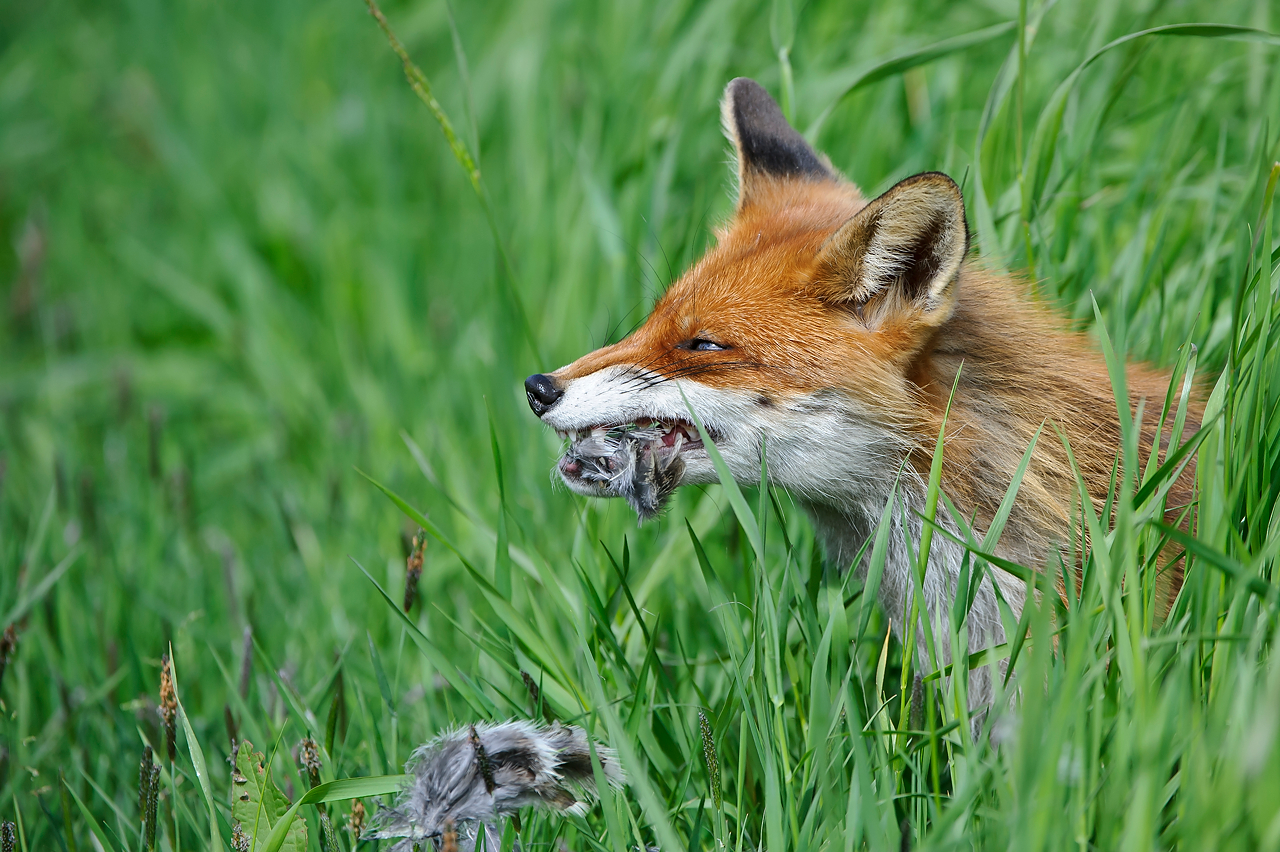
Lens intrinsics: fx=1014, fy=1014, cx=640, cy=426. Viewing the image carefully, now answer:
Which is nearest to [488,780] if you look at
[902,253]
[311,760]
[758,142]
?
[311,760]

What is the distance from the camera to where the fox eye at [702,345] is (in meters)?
3.37

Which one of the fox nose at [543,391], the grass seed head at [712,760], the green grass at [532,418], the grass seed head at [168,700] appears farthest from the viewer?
the fox nose at [543,391]

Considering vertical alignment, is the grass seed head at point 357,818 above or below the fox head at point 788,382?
below

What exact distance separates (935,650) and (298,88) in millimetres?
8233

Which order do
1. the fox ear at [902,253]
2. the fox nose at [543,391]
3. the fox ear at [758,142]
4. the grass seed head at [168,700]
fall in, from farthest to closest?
the fox ear at [758,142] < the fox nose at [543,391] < the fox ear at [902,253] < the grass seed head at [168,700]

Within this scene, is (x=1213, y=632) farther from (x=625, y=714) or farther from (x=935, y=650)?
(x=625, y=714)

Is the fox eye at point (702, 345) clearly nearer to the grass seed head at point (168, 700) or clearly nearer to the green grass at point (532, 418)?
the green grass at point (532, 418)

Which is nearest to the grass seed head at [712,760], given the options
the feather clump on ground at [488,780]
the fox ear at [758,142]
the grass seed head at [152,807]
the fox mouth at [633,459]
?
the feather clump on ground at [488,780]

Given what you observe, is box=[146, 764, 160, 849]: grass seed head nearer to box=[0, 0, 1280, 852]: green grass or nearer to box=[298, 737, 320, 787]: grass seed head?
box=[0, 0, 1280, 852]: green grass

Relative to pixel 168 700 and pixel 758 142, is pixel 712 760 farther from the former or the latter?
pixel 758 142

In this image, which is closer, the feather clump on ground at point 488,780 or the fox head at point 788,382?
the feather clump on ground at point 488,780

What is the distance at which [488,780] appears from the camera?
101 inches

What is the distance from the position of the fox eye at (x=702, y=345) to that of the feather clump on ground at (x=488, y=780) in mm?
1304

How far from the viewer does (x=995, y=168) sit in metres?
4.00
